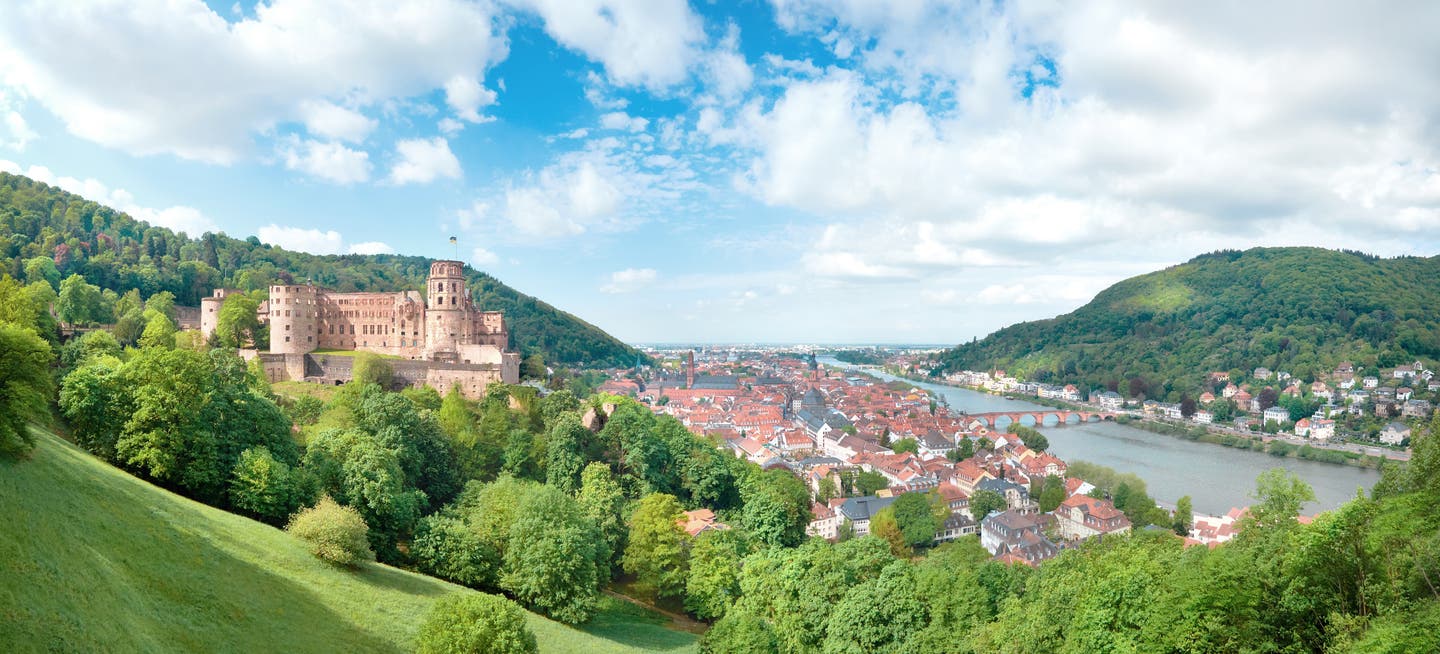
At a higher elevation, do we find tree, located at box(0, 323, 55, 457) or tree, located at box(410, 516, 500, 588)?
tree, located at box(0, 323, 55, 457)

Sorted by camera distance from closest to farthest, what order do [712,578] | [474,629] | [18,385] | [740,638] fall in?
[18,385], [474,629], [740,638], [712,578]

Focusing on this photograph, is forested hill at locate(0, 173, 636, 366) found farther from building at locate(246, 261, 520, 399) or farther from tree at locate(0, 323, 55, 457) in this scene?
tree at locate(0, 323, 55, 457)

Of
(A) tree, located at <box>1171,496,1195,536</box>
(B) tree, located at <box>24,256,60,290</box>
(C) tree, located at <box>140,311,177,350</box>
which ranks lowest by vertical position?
(A) tree, located at <box>1171,496,1195,536</box>

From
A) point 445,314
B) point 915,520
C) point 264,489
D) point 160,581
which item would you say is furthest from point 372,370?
point 915,520

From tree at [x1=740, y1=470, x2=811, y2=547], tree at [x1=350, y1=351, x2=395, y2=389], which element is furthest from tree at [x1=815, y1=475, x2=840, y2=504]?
tree at [x1=350, y1=351, x2=395, y2=389]

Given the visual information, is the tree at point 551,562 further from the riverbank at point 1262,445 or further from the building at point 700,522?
the riverbank at point 1262,445

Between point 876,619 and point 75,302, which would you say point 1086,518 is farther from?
point 75,302

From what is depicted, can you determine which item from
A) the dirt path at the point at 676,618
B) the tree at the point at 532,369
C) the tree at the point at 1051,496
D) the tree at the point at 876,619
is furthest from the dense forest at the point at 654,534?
the tree at the point at 1051,496
